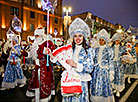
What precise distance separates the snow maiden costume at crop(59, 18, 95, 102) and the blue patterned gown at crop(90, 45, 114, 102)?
4.51 feet

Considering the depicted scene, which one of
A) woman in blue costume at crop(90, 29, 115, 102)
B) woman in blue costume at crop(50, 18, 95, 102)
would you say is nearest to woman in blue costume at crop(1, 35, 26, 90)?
woman in blue costume at crop(90, 29, 115, 102)

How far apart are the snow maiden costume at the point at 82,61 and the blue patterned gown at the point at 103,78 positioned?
137 cm

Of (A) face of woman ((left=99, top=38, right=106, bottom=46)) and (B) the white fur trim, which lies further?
(A) face of woman ((left=99, top=38, right=106, bottom=46))

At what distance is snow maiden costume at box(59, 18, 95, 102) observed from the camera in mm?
1967

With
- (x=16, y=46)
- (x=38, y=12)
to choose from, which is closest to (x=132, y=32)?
(x=16, y=46)

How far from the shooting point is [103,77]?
3.34m

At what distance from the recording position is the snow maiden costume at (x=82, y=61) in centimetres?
197

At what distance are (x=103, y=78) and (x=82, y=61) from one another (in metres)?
1.65

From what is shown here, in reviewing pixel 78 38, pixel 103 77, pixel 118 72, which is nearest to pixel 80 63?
pixel 78 38

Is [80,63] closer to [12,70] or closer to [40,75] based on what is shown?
[40,75]

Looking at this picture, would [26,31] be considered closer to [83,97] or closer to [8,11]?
[8,11]

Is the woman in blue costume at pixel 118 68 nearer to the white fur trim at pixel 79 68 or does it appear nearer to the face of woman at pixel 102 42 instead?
the face of woman at pixel 102 42

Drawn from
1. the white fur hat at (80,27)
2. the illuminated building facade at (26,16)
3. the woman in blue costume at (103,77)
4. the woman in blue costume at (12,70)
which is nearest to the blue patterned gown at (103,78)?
the woman in blue costume at (103,77)

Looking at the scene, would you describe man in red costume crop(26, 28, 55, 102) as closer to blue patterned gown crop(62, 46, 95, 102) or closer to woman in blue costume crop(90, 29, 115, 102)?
woman in blue costume crop(90, 29, 115, 102)
